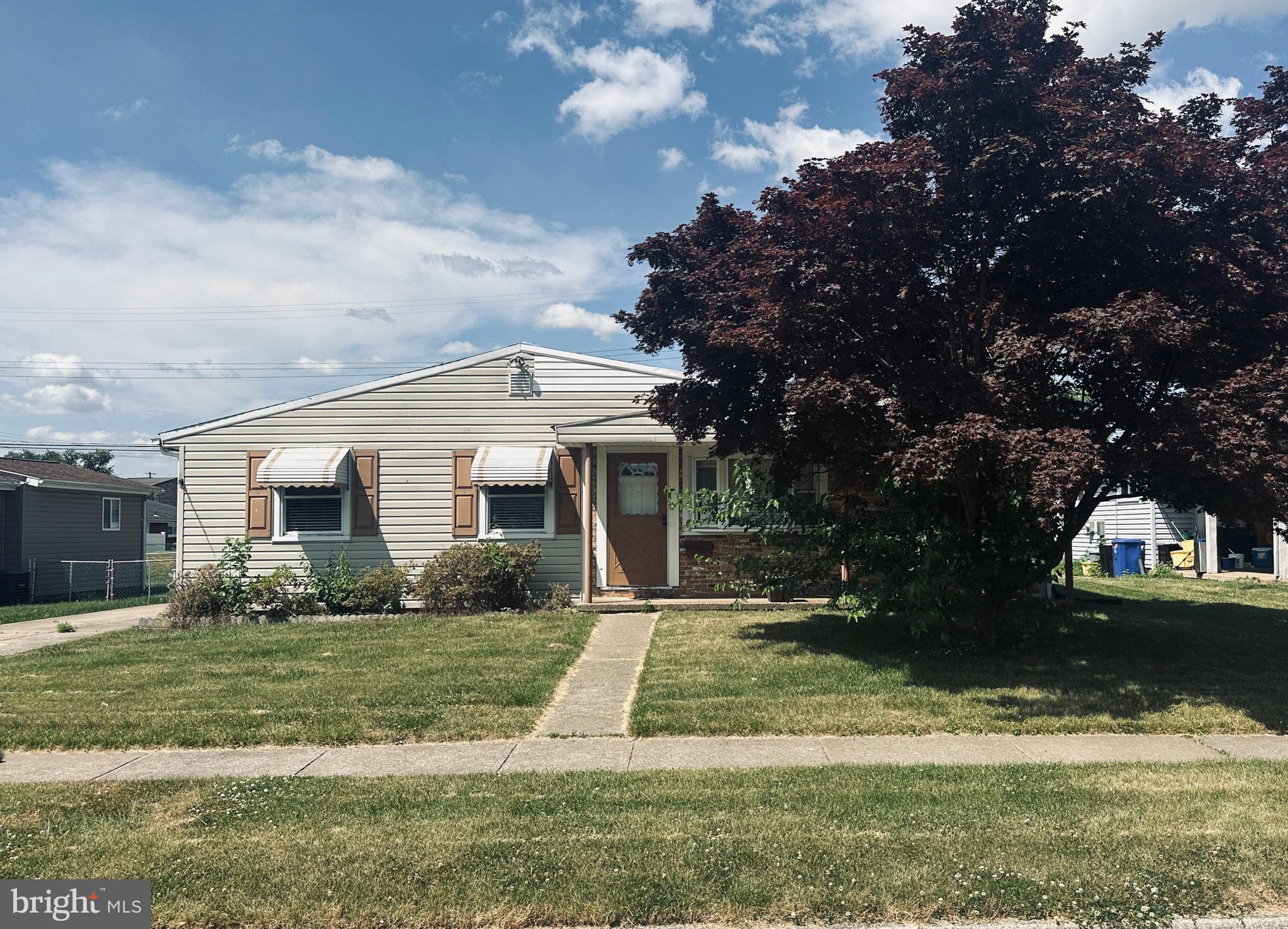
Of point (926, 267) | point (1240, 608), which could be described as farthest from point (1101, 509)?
point (926, 267)

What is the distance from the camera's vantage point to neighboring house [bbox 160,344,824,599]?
1444cm

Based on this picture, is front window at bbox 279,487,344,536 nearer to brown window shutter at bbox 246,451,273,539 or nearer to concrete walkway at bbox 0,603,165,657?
brown window shutter at bbox 246,451,273,539

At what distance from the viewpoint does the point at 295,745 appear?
705 centimetres

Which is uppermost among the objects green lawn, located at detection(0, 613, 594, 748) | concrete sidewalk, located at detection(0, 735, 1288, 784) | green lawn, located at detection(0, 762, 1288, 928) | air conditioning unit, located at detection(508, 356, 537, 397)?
air conditioning unit, located at detection(508, 356, 537, 397)

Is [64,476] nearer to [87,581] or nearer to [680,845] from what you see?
[87,581]

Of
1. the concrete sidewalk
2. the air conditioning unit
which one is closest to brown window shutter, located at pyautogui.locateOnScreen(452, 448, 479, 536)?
the air conditioning unit

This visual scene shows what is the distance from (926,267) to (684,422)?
10.7 ft

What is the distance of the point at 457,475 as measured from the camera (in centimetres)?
1476

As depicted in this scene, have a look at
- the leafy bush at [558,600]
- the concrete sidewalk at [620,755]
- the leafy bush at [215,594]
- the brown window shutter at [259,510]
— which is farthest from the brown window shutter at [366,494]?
the concrete sidewalk at [620,755]

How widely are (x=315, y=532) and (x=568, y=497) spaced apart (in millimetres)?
4210

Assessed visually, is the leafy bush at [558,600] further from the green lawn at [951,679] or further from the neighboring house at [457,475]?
the green lawn at [951,679]

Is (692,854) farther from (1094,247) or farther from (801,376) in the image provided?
(1094,247)

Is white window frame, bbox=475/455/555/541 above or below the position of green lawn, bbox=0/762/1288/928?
above

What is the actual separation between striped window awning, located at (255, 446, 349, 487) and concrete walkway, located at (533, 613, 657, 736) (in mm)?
5053
